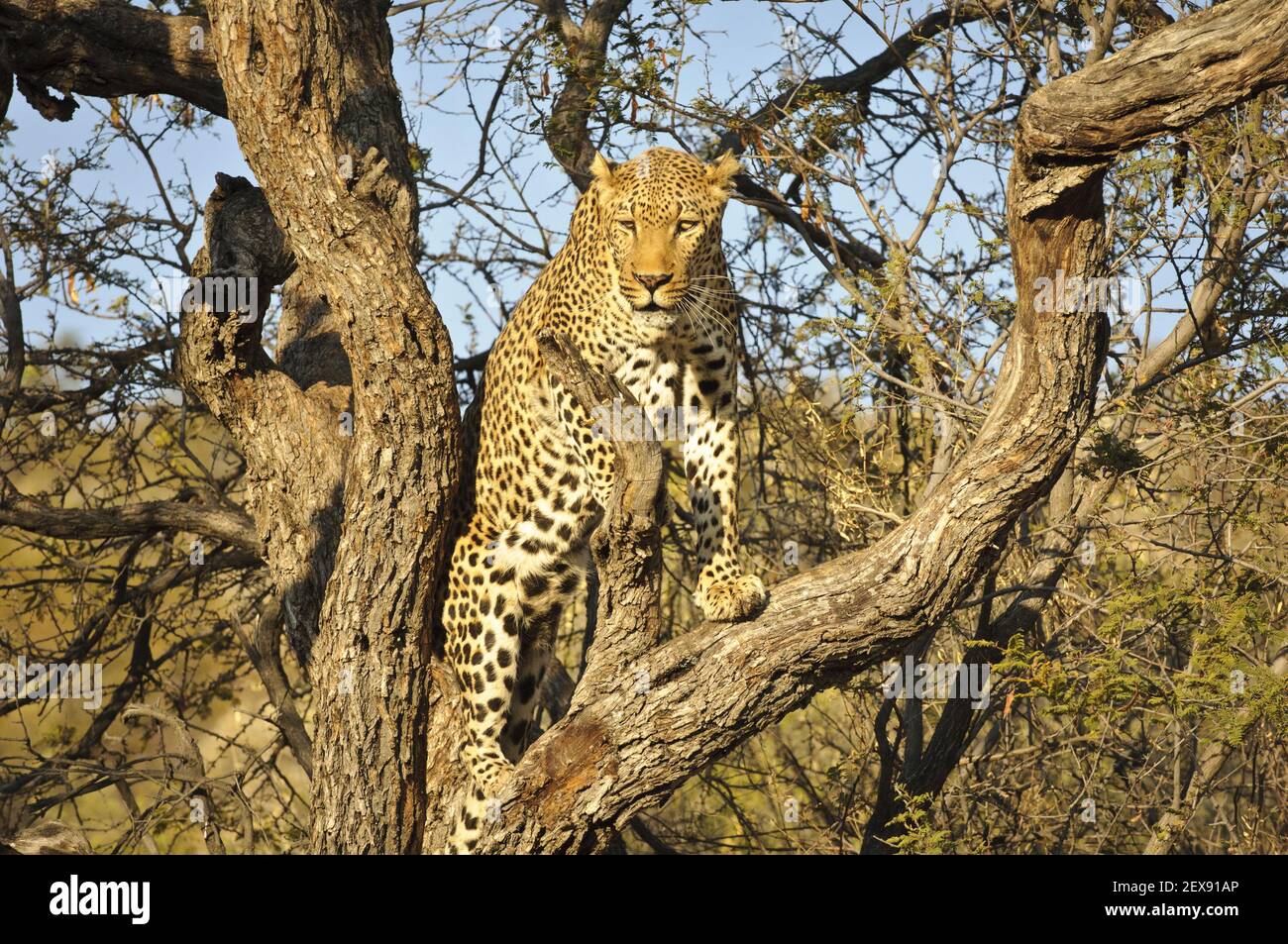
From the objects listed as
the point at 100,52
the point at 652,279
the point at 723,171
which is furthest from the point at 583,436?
the point at 100,52

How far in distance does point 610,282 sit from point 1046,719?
160 inches

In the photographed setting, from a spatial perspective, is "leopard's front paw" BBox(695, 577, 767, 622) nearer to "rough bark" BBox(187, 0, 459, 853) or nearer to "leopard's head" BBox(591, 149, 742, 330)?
"rough bark" BBox(187, 0, 459, 853)

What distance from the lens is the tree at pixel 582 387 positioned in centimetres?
498

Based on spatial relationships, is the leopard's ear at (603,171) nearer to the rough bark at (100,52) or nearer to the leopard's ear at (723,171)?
the leopard's ear at (723,171)

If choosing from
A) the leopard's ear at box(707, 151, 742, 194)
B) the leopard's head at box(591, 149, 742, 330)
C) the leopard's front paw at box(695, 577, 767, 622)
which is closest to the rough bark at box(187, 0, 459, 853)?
the leopard's head at box(591, 149, 742, 330)

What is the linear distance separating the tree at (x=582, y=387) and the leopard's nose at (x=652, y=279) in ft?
3.15

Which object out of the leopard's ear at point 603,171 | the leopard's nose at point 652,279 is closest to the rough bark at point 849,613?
the leopard's nose at point 652,279

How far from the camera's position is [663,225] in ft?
21.0

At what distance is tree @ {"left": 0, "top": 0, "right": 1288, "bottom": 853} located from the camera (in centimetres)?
498

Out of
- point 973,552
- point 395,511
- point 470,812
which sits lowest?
point 470,812

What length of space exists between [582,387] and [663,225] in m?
1.59

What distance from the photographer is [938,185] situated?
731cm
